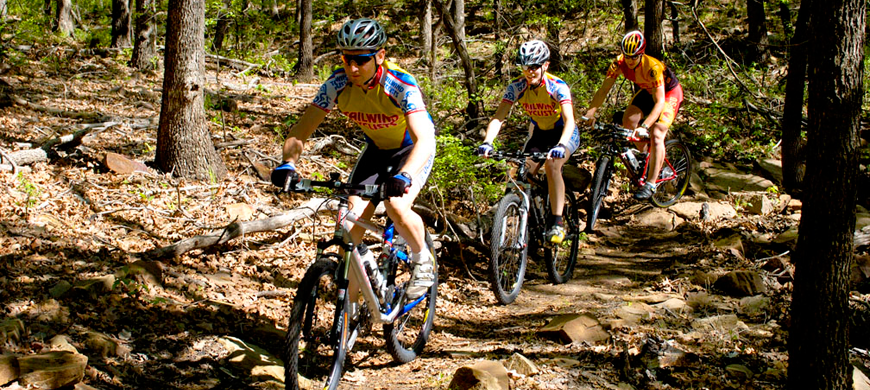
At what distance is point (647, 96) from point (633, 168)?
96cm

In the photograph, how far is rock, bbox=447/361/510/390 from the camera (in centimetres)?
369

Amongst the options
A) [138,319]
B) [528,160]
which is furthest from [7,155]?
[528,160]

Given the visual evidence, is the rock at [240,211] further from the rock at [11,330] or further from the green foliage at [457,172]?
the rock at [11,330]

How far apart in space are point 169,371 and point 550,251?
157 inches

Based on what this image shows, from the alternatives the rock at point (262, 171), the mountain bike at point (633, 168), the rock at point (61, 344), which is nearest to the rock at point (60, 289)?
the rock at point (61, 344)

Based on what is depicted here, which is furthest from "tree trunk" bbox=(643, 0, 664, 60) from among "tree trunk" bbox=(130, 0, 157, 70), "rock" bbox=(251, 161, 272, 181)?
"tree trunk" bbox=(130, 0, 157, 70)

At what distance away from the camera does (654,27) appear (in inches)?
382

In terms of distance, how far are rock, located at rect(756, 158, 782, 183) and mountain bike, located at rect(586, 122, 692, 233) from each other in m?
2.66

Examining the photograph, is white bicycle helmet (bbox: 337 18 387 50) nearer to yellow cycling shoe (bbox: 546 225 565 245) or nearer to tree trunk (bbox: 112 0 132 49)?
yellow cycling shoe (bbox: 546 225 565 245)

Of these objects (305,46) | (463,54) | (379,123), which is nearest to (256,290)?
(379,123)

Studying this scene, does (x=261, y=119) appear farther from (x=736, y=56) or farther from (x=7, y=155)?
(x=736, y=56)

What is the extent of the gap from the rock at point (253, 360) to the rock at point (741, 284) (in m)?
4.42

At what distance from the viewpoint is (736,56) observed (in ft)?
57.3

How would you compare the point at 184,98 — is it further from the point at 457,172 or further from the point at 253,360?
the point at 253,360
